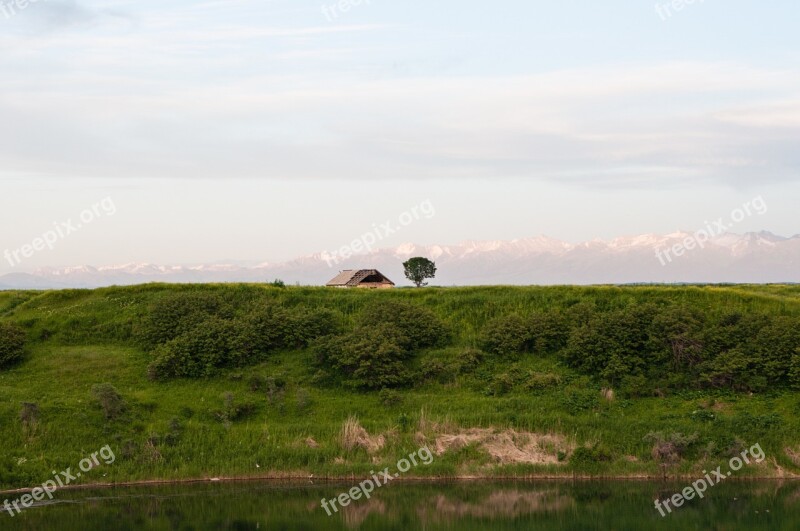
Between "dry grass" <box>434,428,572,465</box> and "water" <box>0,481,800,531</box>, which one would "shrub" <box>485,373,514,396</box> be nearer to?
"dry grass" <box>434,428,572,465</box>

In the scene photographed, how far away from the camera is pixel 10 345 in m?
46.3

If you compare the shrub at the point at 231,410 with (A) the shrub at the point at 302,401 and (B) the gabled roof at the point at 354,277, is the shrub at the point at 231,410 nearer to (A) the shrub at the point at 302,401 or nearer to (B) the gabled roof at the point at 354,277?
(A) the shrub at the point at 302,401

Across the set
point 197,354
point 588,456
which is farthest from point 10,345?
point 588,456

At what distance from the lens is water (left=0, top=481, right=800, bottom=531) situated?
3041 centimetres

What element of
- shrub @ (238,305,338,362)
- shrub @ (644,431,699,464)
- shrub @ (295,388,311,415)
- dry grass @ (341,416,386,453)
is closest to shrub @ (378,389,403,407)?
dry grass @ (341,416,386,453)

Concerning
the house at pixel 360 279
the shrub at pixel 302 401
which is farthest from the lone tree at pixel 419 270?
the shrub at pixel 302 401

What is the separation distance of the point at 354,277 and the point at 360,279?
0.51m

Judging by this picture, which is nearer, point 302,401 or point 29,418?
point 29,418

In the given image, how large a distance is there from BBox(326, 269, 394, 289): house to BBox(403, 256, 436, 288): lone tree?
814 centimetres

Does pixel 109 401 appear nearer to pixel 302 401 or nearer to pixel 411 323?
pixel 302 401

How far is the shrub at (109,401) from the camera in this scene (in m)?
39.2

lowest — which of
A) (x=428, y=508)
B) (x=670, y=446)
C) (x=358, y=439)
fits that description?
(x=428, y=508)

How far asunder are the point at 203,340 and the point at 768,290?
105ft

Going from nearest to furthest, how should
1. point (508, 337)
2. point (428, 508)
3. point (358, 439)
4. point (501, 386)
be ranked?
point (428, 508), point (358, 439), point (501, 386), point (508, 337)
